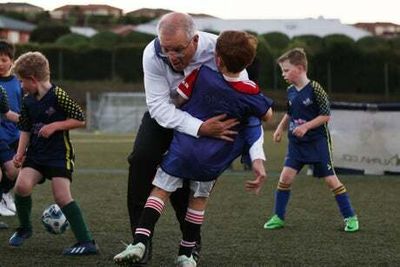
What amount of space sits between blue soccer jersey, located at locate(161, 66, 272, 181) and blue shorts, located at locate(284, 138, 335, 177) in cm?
276

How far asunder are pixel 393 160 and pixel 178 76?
932 centimetres

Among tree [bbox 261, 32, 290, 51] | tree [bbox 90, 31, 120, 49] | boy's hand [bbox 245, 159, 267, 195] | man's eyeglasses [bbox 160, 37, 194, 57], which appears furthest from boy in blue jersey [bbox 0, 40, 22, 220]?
tree [bbox 90, 31, 120, 49]

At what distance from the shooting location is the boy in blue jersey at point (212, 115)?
5141mm

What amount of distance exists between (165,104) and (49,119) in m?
1.38

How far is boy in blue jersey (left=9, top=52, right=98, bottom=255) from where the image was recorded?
6.34 metres

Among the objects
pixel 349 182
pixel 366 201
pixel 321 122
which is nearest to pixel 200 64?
pixel 321 122

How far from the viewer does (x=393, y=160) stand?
1412cm

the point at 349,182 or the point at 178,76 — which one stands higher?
the point at 178,76

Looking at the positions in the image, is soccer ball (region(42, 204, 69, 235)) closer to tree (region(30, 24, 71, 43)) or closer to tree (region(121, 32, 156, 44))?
tree (region(121, 32, 156, 44))

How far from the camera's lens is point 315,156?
799cm

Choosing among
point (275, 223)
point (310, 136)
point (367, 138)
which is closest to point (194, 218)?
point (275, 223)

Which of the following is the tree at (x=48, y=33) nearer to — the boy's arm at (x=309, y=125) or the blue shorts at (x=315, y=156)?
the blue shorts at (x=315, y=156)

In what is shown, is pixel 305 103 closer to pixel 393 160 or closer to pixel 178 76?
pixel 178 76

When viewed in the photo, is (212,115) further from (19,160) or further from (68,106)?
(19,160)
